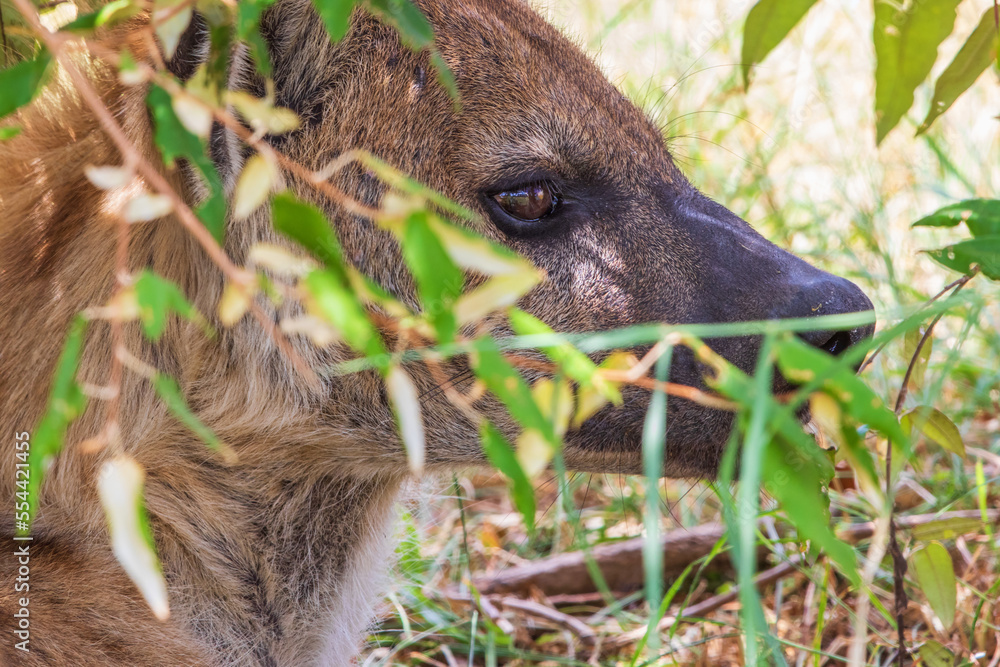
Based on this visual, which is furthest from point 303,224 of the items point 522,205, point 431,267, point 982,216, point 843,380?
point 982,216

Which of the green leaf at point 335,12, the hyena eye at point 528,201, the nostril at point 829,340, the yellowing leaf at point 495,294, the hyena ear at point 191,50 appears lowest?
the yellowing leaf at point 495,294

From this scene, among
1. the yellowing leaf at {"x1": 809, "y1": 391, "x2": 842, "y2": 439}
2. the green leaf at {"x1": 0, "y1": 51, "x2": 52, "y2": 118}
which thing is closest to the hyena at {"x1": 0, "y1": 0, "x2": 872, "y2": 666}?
the green leaf at {"x1": 0, "y1": 51, "x2": 52, "y2": 118}

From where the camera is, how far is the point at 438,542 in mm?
3799

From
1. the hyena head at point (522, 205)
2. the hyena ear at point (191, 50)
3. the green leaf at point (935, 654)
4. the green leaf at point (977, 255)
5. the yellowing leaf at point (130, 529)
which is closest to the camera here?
the yellowing leaf at point (130, 529)

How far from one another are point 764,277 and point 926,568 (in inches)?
27.7

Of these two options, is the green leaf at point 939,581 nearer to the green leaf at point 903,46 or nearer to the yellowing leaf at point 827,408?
the green leaf at point 903,46

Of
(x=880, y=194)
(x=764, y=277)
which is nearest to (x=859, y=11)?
(x=880, y=194)

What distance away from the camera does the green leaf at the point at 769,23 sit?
213 centimetres

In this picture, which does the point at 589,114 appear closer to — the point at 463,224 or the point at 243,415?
the point at 463,224

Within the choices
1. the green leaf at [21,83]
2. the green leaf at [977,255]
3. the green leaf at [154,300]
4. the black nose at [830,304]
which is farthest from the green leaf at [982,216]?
the green leaf at [21,83]

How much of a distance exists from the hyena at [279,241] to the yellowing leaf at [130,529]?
0.95 metres

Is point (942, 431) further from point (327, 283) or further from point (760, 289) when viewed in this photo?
point (327, 283)

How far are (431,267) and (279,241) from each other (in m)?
1.01

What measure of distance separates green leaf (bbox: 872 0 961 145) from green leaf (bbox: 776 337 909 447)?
1236 mm
